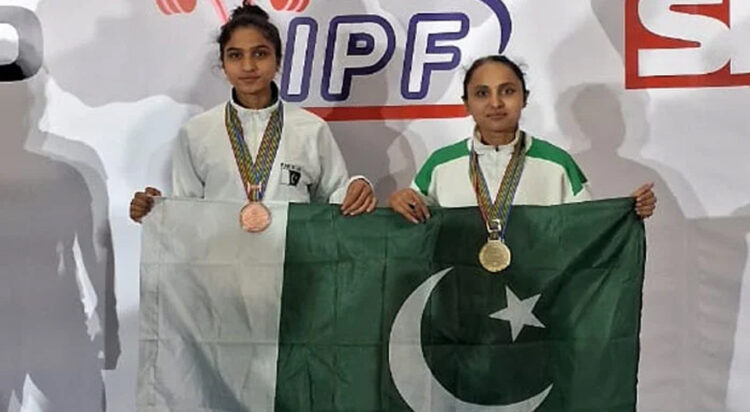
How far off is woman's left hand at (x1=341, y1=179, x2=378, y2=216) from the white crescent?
21cm

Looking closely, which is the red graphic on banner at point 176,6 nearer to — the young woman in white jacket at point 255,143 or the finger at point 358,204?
the young woman in white jacket at point 255,143

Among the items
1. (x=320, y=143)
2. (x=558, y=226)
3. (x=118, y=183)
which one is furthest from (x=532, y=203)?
(x=118, y=183)

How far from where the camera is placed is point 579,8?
2496 millimetres

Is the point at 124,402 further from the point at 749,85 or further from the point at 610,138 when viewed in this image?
the point at 749,85

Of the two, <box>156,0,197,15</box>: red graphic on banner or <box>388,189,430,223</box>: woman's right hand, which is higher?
<box>156,0,197,15</box>: red graphic on banner

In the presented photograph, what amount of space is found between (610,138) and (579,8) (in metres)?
0.34

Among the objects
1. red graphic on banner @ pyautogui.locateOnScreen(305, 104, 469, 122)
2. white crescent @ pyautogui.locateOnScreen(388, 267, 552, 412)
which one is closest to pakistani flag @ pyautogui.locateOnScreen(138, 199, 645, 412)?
white crescent @ pyautogui.locateOnScreen(388, 267, 552, 412)

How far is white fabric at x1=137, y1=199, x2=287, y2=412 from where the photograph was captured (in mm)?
2025

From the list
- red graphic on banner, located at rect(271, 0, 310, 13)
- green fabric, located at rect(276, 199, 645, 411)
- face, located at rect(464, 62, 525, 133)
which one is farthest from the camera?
red graphic on banner, located at rect(271, 0, 310, 13)

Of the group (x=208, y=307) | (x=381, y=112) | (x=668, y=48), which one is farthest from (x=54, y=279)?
(x=668, y=48)

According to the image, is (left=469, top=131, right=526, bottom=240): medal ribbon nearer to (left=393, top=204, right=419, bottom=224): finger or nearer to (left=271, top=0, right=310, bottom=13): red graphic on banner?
(left=393, top=204, right=419, bottom=224): finger

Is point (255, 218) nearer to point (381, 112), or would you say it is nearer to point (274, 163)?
point (274, 163)

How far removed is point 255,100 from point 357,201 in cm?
36

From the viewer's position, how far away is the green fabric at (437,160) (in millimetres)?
2197
